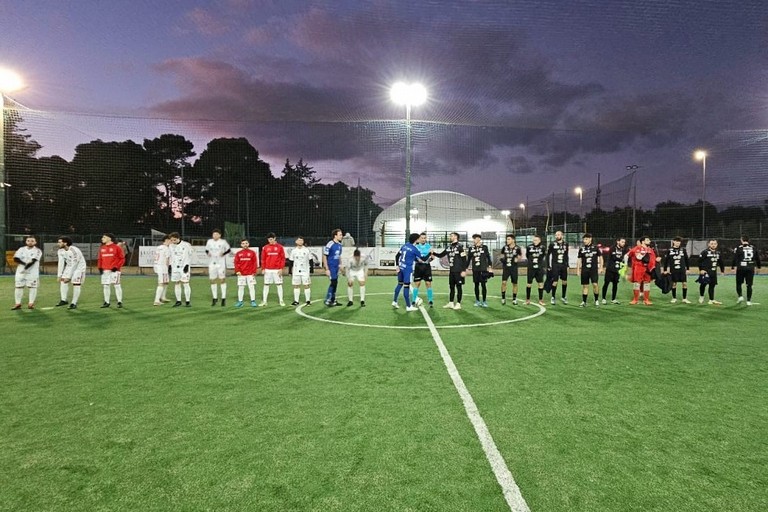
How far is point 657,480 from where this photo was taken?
3.03 metres

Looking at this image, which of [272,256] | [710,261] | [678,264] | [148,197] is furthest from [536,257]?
[148,197]

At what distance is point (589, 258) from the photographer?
1232 cm

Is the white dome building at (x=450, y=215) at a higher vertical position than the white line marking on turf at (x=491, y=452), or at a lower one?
higher

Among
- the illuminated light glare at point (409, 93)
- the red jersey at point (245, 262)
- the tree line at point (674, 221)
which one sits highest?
the illuminated light glare at point (409, 93)

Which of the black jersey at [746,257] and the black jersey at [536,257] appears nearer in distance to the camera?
the black jersey at [746,257]

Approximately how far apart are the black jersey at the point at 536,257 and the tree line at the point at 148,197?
26.6 m

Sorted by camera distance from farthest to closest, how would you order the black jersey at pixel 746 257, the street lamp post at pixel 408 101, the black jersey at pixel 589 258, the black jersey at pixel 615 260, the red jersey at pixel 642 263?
the street lamp post at pixel 408 101 < the black jersey at pixel 615 260 < the red jersey at pixel 642 263 < the black jersey at pixel 589 258 < the black jersey at pixel 746 257

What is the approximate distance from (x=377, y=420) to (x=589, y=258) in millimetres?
10531

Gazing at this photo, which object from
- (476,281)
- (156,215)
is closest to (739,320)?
(476,281)

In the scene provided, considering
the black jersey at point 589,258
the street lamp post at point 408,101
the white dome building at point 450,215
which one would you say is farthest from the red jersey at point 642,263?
the white dome building at point 450,215

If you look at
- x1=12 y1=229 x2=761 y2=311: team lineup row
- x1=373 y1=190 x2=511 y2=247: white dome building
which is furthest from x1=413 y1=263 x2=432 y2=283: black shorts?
x1=373 y1=190 x2=511 y2=247: white dome building

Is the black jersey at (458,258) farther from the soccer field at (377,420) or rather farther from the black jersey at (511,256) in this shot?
the soccer field at (377,420)

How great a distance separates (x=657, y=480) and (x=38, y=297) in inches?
687

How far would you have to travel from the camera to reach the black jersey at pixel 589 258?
482 inches
